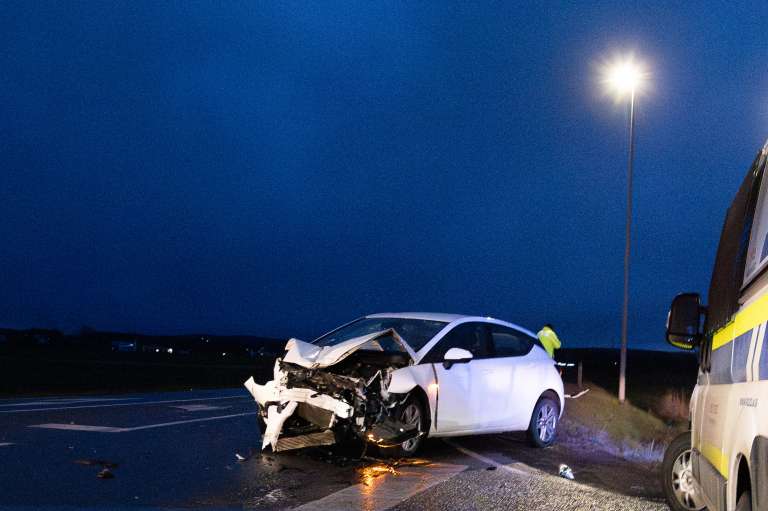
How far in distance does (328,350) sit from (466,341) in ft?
6.64

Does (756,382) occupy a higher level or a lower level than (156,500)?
higher

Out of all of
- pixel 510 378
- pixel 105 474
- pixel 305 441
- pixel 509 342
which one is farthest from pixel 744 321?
pixel 509 342

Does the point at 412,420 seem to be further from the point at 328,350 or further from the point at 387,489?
the point at 387,489

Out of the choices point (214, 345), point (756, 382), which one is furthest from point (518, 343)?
point (214, 345)

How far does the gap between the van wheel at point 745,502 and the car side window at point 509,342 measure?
292 inches

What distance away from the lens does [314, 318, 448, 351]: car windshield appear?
10.5 metres

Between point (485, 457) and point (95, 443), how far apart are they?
15.0ft

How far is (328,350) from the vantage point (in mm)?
9758

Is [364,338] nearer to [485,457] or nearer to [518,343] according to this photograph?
[485,457]

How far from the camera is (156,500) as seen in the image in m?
7.08

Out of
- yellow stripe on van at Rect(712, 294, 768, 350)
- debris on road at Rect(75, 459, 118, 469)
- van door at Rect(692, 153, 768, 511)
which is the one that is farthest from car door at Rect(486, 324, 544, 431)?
yellow stripe on van at Rect(712, 294, 768, 350)

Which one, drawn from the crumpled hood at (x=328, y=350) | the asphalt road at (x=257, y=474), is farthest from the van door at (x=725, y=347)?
the crumpled hood at (x=328, y=350)

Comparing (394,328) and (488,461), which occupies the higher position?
(394,328)

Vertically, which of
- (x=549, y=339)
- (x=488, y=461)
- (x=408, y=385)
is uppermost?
(x=549, y=339)
